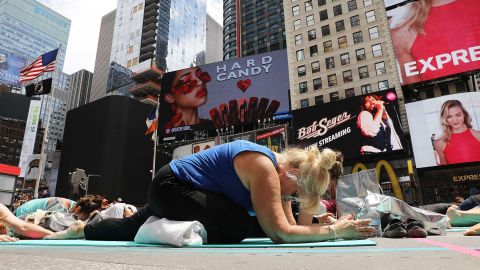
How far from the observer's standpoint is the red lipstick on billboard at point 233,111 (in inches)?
1192

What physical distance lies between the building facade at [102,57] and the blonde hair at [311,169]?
7617 cm

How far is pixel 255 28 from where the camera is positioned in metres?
67.2

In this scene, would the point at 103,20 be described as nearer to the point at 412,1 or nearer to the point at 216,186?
the point at 412,1

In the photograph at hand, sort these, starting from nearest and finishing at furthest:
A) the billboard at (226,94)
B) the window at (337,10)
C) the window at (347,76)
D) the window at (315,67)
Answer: the billboard at (226,94)
the window at (347,76)
the window at (315,67)
the window at (337,10)

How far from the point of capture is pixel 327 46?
111 ft

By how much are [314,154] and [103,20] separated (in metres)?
100

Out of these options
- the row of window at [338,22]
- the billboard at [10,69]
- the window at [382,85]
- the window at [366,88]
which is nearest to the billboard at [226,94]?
the window at [366,88]

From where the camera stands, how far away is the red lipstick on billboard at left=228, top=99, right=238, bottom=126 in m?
30.3

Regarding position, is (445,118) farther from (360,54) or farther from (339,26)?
(339,26)

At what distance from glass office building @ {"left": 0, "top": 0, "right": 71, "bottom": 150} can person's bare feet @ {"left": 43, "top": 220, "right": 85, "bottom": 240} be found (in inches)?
4180

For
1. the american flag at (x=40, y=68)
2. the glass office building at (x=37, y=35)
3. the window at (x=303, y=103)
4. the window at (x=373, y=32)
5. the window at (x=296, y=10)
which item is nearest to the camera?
the american flag at (x=40, y=68)

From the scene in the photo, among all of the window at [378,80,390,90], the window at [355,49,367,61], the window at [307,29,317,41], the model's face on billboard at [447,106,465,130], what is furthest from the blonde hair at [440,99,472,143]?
the window at [307,29,317,41]

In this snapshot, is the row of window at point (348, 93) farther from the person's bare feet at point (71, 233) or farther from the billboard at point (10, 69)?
the billboard at point (10, 69)

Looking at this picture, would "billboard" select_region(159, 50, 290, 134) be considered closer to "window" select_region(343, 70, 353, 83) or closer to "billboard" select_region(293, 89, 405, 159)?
"billboard" select_region(293, 89, 405, 159)
